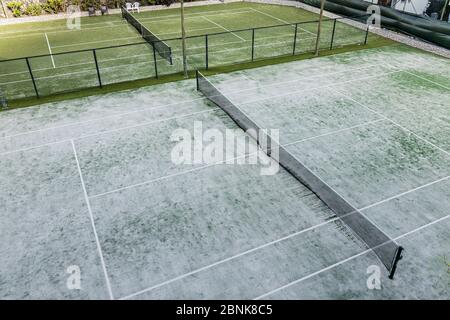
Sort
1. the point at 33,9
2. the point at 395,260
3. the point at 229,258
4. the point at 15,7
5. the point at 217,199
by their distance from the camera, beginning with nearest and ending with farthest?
the point at 395,260, the point at 229,258, the point at 217,199, the point at 15,7, the point at 33,9

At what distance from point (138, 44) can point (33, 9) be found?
18071mm

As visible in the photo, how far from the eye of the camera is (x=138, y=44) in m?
22.8

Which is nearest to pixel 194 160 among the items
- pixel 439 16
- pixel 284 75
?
pixel 284 75

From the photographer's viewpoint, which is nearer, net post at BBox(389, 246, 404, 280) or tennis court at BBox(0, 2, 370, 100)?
net post at BBox(389, 246, 404, 280)

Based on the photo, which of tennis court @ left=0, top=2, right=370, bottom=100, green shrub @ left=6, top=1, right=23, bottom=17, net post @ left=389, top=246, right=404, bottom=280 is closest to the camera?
net post @ left=389, top=246, right=404, bottom=280

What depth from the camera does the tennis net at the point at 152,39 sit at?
2265 cm

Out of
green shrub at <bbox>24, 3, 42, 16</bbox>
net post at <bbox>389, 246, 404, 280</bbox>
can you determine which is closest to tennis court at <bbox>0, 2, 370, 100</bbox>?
green shrub at <bbox>24, 3, 42, 16</bbox>

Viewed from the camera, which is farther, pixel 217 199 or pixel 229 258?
pixel 217 199

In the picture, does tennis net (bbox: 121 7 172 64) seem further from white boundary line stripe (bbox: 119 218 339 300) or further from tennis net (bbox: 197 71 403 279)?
white boundary line stripe (bbox: 119 218 339 300)

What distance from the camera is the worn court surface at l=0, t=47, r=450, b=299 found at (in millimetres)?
9297

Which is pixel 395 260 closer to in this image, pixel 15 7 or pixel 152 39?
pixel 152 39

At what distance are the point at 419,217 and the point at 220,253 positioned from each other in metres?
6.18

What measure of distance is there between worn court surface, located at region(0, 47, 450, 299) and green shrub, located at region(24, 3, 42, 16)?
70.0 feet

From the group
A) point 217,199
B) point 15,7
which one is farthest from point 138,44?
point 15,7
